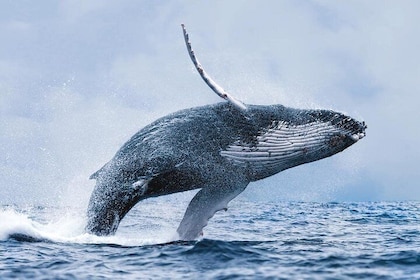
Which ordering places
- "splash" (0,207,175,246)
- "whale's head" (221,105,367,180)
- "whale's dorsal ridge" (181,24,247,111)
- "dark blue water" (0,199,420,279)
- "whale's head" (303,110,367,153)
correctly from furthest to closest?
"whale's head" (303,110,367,153), "whale's head" (221,105,367,180), "splash" (0,207,175,246), "whale's dorsal ridge" (181,24,247,111), "dark blue water" (0,199,420,279)

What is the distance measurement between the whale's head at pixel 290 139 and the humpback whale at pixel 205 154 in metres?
0.02

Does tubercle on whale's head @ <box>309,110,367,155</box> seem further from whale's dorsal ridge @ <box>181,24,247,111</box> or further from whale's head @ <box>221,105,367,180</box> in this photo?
whale's dorsal ridge @ <box>181,24,247,111</box>

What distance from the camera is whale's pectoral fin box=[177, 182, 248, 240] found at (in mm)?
10586

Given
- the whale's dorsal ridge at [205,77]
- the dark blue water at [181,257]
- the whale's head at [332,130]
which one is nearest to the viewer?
the dark blue water at [181,257]

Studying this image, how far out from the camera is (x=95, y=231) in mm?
10586

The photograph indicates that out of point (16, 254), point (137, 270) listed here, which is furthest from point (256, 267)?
point (16, 254)

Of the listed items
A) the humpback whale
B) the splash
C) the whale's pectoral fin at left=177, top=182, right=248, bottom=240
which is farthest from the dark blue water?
the humpback whale

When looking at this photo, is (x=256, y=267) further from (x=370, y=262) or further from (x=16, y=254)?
(x=16, y=254)

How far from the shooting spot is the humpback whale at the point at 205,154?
33.9ft

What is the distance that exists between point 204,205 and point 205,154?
3.17 ft

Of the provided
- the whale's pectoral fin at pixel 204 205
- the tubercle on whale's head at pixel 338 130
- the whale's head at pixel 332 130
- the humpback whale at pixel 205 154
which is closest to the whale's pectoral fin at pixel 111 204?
the humpback whale at pixel 205 154

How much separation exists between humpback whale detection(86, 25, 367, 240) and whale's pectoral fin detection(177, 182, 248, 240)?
0.06 ft

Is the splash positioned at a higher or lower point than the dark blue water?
higher

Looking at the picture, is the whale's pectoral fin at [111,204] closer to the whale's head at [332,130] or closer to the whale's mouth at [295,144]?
the whale's mouth at [295,144]
